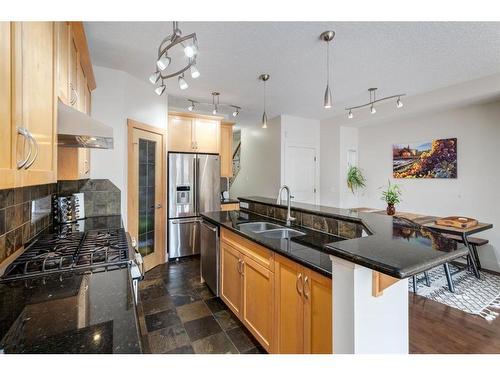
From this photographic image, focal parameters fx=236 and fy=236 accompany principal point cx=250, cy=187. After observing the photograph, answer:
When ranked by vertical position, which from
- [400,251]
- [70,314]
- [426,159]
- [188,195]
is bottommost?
[70,314]

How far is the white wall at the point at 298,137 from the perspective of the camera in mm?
4902

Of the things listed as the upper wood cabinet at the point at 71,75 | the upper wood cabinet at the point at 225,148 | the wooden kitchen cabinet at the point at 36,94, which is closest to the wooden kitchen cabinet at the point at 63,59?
the upper wood cabinet at the point at 71,75

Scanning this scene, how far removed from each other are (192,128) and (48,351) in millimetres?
3717

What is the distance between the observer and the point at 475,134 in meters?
3.62

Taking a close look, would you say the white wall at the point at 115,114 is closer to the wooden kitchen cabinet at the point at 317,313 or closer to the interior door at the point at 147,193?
the interior door at the point at 147,193

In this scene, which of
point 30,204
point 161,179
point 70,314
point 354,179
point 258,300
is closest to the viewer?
point 70,314

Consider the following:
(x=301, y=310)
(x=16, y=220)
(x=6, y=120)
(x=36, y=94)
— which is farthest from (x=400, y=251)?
(x=16, y=220)

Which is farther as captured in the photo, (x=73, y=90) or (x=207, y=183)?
(x=207, y=183)

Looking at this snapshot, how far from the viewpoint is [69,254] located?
4.74ft

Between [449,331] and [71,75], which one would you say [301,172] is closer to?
[449,331]

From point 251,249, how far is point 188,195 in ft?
7.54

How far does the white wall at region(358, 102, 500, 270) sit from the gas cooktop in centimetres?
476

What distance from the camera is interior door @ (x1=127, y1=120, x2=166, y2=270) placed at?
3.09m
